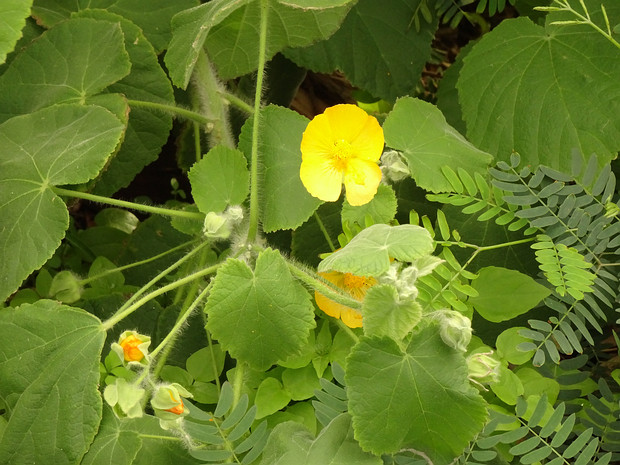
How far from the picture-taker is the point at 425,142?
1027 millimetres

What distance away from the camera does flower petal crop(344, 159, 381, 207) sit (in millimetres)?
951

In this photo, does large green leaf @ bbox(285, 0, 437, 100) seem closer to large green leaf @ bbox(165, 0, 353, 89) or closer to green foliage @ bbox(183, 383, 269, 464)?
large green leaf @ bbox(165, 0, 353, 89)

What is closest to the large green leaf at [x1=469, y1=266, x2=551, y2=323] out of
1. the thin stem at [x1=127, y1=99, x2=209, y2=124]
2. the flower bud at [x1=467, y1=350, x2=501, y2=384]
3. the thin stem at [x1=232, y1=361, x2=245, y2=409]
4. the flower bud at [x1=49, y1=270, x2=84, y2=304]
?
the flower bud at [x1=467, y1=350, x2=501, y2=384]

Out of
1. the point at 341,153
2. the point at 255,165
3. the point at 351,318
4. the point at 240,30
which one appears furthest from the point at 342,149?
the point at 240,30

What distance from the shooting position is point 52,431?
2.91ft

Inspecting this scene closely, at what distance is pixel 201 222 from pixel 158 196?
0.55 m

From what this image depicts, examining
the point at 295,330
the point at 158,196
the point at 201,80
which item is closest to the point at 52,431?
the point at 295,330

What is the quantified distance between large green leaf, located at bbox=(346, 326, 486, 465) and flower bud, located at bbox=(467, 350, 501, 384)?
0.13 feet

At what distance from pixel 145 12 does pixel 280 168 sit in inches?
18.7

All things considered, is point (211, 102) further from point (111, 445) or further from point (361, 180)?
point (111, 445)

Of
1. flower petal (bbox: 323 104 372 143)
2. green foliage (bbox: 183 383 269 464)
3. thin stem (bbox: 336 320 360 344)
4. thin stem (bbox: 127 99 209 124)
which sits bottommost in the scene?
green foliage (bbox: 183 383 269 464)

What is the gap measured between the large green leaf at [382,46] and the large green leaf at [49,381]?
784mm

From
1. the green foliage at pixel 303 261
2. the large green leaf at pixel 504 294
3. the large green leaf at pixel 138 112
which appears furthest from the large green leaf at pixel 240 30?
the large green leaf at pixel 504 294

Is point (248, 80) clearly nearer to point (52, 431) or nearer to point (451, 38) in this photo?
point (451, 38)
